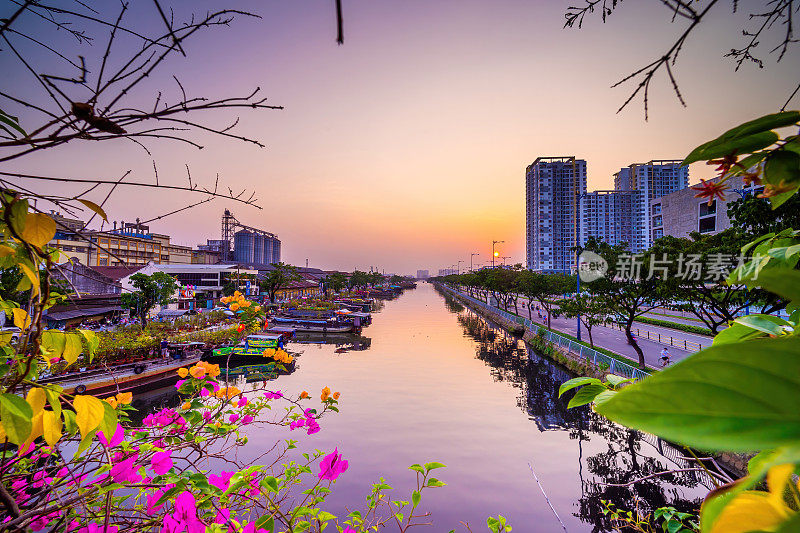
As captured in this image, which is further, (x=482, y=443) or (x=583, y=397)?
(x=482, y=443)

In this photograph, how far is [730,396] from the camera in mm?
288

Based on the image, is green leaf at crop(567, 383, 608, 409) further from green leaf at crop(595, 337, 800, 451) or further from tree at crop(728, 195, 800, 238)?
tree at crop(728, 195, 800, 238)

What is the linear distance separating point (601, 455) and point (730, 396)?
12.9 meters

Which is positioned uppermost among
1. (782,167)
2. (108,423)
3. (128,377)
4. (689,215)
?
(689,215)

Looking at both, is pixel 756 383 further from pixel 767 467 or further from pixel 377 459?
pixel 377 459

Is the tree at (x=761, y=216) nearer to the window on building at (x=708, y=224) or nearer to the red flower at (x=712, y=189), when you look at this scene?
the red flower at (x=712, y=189)

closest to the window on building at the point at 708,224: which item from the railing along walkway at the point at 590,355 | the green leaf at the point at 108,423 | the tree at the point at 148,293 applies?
the railing along walkway at the point at 590,355

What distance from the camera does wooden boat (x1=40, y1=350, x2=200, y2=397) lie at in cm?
1212

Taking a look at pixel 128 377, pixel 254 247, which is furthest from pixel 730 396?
pixel 254 247

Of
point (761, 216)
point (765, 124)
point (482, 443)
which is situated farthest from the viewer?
point (482, 443)

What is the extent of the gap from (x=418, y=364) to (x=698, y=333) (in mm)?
17363

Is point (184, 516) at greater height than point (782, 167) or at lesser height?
lesser

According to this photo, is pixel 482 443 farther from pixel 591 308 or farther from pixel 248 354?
pixel 248 354

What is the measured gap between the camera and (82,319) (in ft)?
82.1
